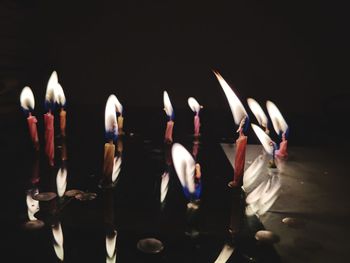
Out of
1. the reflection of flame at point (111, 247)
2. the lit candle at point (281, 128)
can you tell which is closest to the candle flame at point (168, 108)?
the lit candle at point (281, 128)

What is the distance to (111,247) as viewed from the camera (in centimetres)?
80

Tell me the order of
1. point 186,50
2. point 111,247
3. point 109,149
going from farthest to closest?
point 186,50 → point 109,149 → point 111,247

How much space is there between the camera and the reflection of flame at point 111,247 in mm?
753

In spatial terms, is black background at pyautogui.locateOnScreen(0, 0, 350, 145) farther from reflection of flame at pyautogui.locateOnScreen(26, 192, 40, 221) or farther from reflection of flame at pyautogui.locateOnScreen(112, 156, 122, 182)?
reflection of flame at pyautogui.locateOnScreen(26, 192, 40, 221)

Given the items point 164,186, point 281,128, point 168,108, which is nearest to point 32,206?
point 164,186

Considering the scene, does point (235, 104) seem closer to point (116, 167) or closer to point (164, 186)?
point (164, 186)

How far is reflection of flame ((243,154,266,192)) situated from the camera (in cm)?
133

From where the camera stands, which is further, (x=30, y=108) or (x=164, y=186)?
(x=30, y=108)

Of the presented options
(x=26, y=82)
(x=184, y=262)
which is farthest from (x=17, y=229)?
(x=26, y=82)

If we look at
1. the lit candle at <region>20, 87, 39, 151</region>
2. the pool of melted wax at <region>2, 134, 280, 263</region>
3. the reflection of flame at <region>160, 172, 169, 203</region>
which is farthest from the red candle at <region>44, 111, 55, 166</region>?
the reflection of flame at <region>160, 172, 169, 203</region>

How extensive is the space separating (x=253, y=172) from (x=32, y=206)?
0.87m

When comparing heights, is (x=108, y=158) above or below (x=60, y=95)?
below

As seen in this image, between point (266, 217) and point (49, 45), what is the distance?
2.90 metres

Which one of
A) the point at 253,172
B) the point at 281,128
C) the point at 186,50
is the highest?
the point at 186,50
